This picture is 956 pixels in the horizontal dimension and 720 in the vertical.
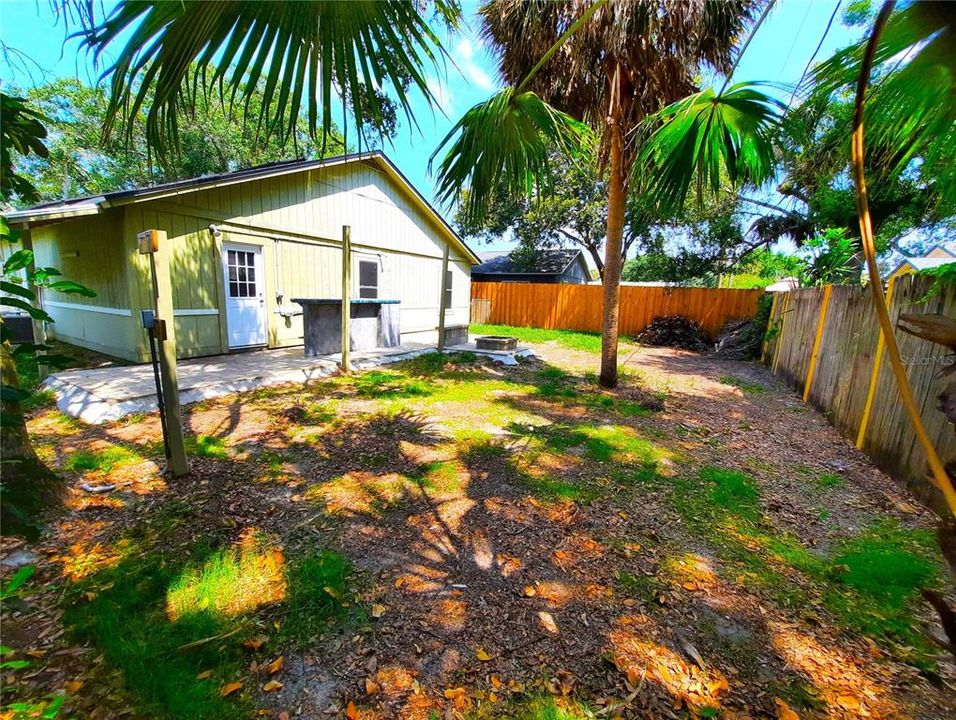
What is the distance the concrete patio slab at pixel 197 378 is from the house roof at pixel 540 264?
1602 cm

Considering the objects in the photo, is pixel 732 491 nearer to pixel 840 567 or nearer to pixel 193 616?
pixel 840 567

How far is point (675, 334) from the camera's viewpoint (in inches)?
500

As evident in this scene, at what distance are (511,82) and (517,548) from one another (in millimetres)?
5403

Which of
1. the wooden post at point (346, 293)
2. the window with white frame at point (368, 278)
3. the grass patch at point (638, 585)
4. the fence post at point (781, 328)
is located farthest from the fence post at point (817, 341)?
the window with white frame at point (368, 278)

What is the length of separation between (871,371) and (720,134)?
2868mm

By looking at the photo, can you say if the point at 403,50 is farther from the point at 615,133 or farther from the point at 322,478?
the point at 615,133

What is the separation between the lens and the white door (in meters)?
7.50

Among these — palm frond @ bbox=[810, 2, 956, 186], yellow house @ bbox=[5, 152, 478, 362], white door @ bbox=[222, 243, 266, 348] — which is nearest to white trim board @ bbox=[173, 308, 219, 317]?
yellow house @ bbox=[5, 152, 478, 362]

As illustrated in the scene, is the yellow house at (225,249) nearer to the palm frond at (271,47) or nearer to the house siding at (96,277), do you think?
the house siding at (96,277)

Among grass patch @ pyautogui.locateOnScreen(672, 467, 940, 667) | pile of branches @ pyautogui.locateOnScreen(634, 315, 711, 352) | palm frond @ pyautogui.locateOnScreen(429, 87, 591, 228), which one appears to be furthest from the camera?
pile of branches @ pyautogui.locateOnScreen(634, 315, 711, 352)

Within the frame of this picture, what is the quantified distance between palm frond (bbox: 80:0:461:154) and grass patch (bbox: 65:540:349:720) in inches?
83.4

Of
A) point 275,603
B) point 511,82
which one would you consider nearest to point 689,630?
point 275,603

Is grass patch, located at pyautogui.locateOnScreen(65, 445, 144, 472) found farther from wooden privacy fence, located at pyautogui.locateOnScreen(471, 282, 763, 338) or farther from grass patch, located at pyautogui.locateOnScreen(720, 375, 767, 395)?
wooden privacy fence, located at pyautogui.locateOnScreen(471, 282, 763, 338)

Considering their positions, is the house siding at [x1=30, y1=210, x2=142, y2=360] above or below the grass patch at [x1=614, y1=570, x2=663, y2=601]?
above
